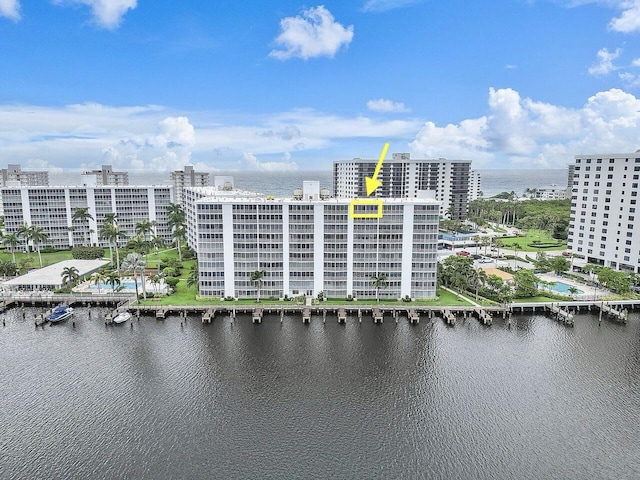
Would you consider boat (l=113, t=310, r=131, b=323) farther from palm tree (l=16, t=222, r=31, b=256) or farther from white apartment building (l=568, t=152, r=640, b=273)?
white apartment building (l=568, t=152, r=640, b=273)

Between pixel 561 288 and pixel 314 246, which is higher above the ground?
pixel 314 246

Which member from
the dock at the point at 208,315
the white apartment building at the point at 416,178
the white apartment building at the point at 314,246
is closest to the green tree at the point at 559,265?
the white apartment building at the point at 314,246

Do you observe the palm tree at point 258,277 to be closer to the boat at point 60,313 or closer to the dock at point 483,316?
the boat at point 60,313

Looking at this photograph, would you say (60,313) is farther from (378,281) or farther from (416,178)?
(416,178)

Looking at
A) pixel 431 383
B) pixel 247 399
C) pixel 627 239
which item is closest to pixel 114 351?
pixel 247 399

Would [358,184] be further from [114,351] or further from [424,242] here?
[114,351]

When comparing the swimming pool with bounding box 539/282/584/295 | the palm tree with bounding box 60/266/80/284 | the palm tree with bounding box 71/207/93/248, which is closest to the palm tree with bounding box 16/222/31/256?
the palm tree with bounding box 71/207/93/248

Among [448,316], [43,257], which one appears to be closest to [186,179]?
[43,257]
